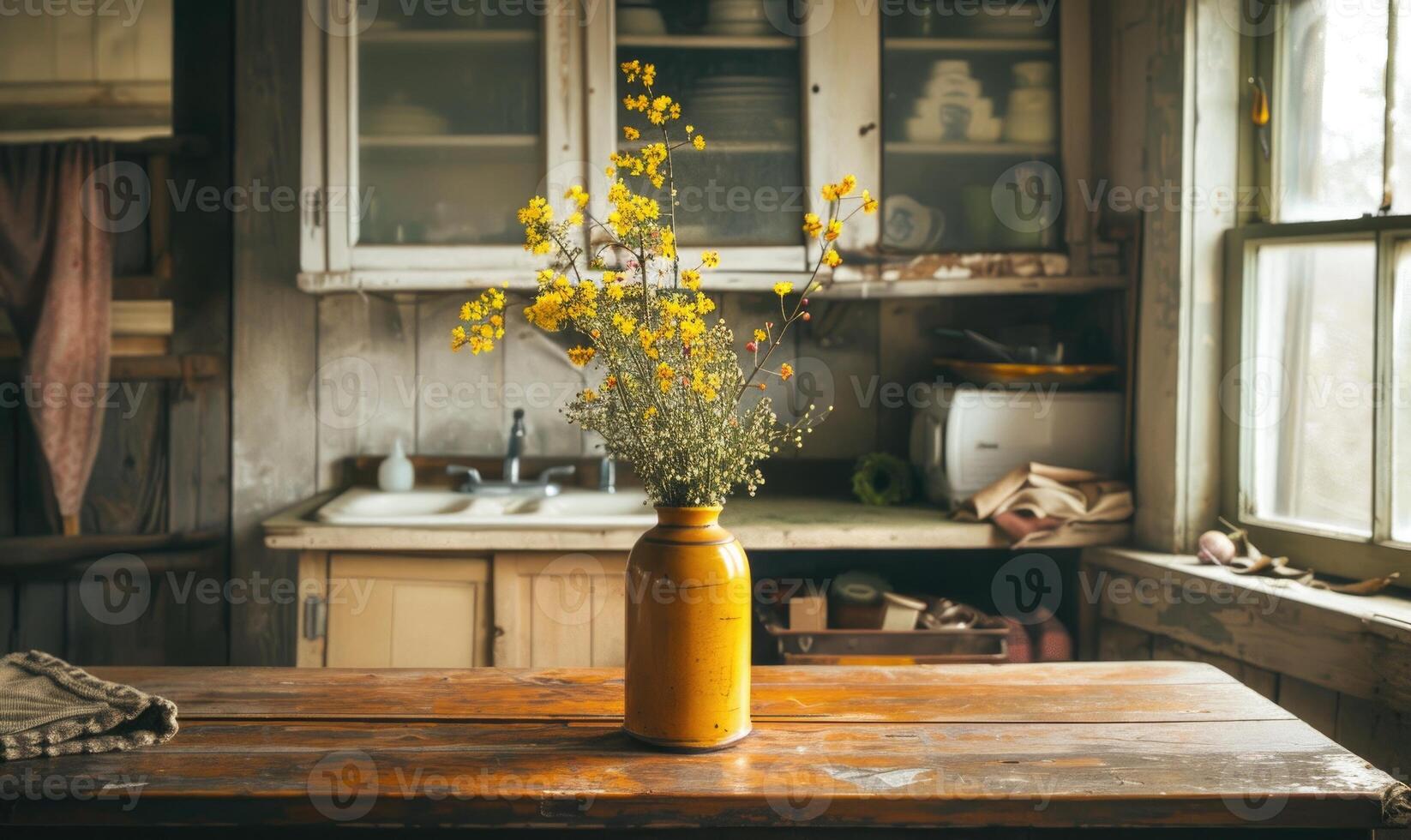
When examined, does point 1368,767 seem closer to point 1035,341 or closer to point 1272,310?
point 1272,310

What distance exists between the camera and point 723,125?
8.38 feet

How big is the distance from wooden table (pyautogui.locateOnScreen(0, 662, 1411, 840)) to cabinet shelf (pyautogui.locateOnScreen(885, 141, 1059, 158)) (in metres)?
1.55

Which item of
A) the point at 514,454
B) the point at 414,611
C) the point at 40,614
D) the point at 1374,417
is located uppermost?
the point at 1374,417

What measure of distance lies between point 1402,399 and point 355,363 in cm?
242

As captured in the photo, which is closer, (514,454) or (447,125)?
(447,125)

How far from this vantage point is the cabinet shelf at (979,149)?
8.41ft

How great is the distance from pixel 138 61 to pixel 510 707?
7.75 feet

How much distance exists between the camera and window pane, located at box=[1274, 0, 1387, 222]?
75.5 inches

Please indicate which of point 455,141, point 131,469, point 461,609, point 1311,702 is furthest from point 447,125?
point 1311,702

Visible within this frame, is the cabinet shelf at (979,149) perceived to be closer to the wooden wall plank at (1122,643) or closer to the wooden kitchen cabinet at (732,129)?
the wooden kitchen cabinet at (732,129)

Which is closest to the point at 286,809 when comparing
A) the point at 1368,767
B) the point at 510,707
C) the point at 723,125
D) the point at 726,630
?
the point at 510,707

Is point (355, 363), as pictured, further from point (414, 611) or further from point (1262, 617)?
point (1262, 617)

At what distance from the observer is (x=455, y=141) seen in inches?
101

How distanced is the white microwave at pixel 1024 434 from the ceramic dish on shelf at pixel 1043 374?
29mm
